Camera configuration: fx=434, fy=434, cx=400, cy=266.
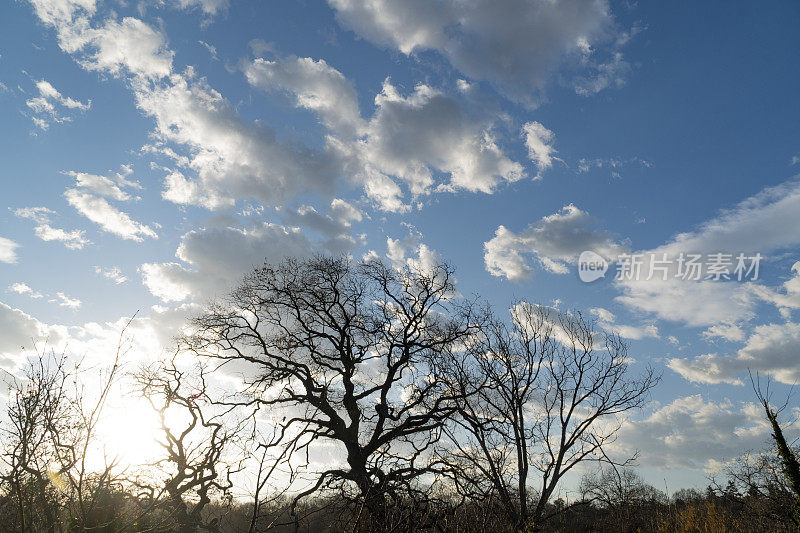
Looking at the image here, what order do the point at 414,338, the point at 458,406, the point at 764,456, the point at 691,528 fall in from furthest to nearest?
the point at 764,456
the point at 414,338
the point at 458,406
the point at 691,528

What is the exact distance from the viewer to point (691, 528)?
49.9ft

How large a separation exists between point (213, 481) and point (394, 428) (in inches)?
335

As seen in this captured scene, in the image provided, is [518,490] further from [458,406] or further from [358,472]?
[358,472]

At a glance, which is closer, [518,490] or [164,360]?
[518,490]

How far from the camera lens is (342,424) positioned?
17.4 m

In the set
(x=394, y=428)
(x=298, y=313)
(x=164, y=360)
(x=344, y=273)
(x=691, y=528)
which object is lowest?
(x=691, y=528)

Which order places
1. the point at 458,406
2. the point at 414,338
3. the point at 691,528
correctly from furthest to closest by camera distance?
1. the point at 414,338
2. the point at 458,406
3. the point at 691,528

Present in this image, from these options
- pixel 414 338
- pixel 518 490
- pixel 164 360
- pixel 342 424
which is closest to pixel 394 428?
pixel 342 424

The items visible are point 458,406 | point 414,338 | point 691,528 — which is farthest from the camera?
point 414,338

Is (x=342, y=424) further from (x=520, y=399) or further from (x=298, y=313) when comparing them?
(x=520, y=399)

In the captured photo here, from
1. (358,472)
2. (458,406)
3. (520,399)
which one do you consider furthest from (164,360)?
(520,399)

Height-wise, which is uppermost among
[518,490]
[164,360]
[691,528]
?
[164,360]

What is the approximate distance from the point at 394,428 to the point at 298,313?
618 cm

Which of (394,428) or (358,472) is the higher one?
(394,428)
